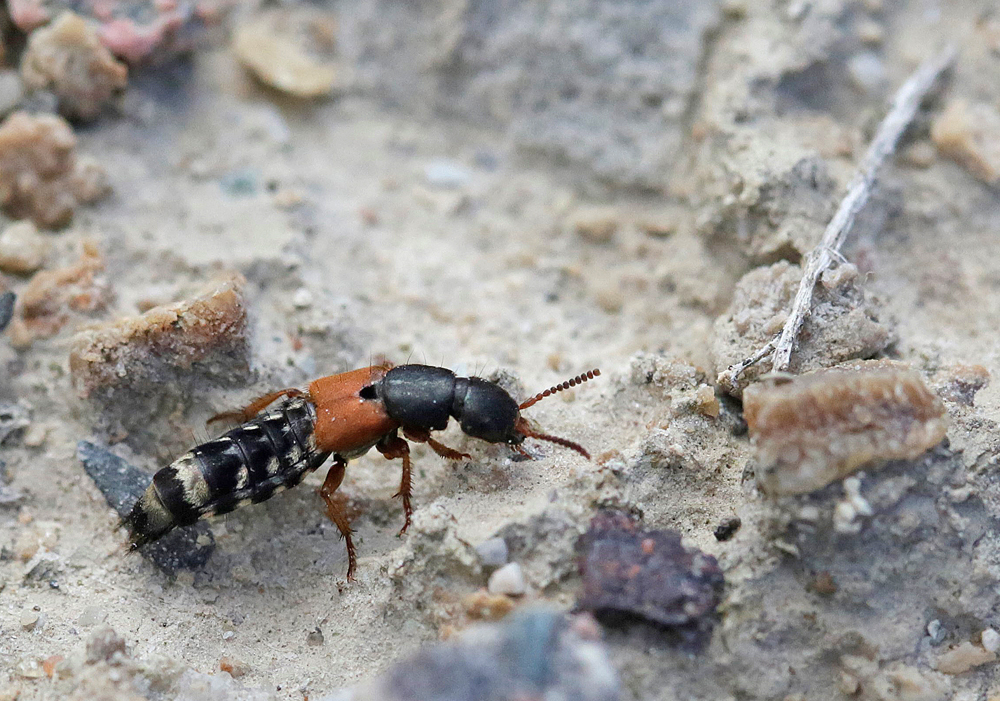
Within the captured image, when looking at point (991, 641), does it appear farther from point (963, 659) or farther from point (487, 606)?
point (487, 606)

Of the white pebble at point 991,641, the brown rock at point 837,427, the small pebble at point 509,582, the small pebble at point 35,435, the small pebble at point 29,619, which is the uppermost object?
the brown rock at point 837,427

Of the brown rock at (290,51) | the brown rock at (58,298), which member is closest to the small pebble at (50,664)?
the brown rock at (58,298)

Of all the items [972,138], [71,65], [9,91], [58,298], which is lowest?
[58,298]

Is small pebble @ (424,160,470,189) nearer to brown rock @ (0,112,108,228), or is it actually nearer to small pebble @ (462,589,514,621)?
brown rock @ (0,112,108,228)

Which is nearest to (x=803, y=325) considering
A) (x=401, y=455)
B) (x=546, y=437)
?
(x=546, y=437)

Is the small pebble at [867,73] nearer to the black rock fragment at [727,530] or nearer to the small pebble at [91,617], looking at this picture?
the black rock fragment at [727,530]

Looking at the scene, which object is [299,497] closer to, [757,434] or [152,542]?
[152,542]

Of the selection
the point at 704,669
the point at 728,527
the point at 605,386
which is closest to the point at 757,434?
the point at 728,527
